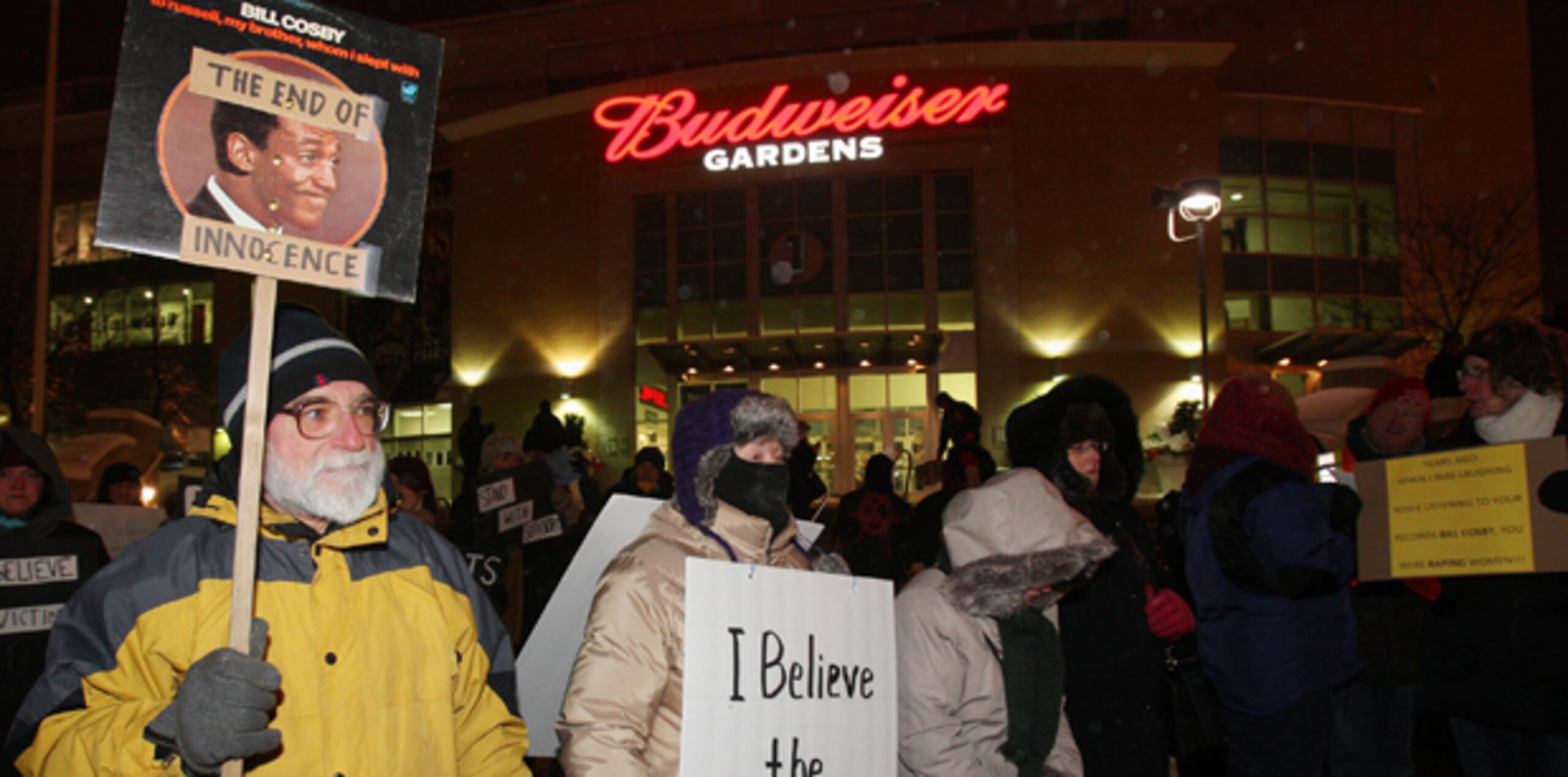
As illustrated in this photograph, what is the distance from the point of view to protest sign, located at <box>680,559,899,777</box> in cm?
252

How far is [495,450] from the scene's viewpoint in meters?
8.01

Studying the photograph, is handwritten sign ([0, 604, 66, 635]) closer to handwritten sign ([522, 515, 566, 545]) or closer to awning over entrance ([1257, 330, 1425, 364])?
handwritten sign ([522, 515, 566, 545])

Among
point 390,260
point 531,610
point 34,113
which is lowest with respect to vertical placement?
point 531,610

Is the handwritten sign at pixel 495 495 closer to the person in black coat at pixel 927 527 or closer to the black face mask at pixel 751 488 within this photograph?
the person in black coat at pixel 927 527

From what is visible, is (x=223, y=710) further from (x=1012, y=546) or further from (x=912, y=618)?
(x=1012, y=546)

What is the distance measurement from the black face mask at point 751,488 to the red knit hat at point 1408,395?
4197mm

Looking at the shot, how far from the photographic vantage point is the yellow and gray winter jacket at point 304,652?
81.9 inches

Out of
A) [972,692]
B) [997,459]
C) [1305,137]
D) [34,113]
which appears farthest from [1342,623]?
[34,113]

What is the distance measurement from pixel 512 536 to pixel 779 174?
20.0 m

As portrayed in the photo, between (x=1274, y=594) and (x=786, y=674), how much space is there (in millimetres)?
2163

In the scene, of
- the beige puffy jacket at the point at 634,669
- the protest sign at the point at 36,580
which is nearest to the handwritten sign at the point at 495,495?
the protest sign at the point at 36,580

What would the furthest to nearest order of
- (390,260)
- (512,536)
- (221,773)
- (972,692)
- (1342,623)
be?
1. (512,536)
2. (1342,623)
3. (972,692)
4. (390,260)
5. (221,773)

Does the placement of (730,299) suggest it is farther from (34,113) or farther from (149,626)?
(34,113)

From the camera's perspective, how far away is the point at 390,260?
2.31m
